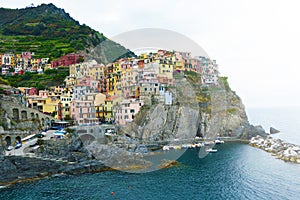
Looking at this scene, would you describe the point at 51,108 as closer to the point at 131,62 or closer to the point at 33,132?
the point at 33,132

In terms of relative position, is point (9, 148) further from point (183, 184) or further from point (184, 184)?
point (184, 184)

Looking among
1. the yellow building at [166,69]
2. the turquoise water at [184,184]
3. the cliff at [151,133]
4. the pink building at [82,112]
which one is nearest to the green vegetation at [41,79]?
the pink building at [82,112]

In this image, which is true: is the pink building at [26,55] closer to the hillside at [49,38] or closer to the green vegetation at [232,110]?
the hillside at [49,38]

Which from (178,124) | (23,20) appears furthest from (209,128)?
(23,20)

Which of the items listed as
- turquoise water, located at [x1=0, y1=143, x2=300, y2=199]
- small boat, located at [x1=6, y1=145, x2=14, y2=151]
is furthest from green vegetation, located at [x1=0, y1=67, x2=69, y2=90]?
turquoise water, located at [x1=0, y1=143, x2=300, y2=199]

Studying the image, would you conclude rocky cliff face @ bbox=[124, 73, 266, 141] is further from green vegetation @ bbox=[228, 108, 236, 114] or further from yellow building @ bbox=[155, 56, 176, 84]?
yellow building @ bbox=[155, 56, 176, 84]

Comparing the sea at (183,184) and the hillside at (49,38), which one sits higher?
the hillside at (49,38)

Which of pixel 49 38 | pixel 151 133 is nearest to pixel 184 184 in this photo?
pixel 151 133
